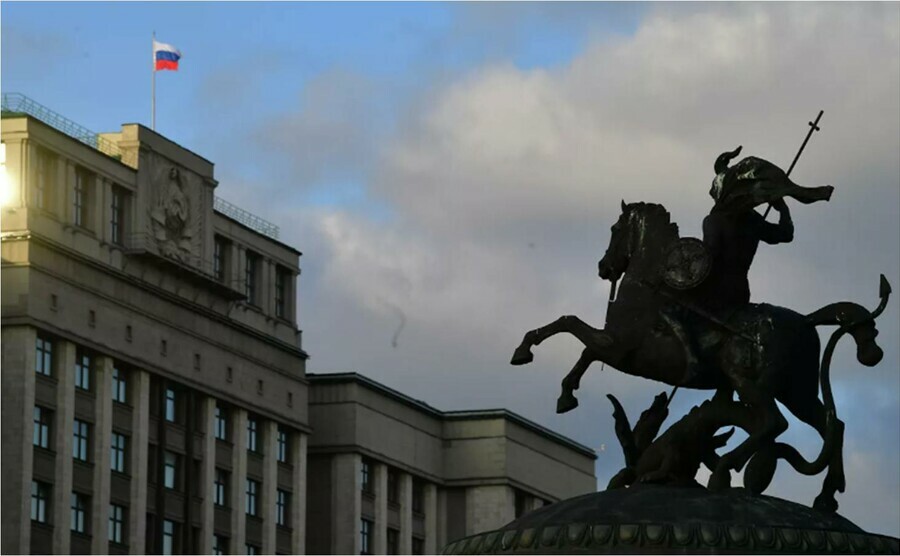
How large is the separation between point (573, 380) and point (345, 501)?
106573mm

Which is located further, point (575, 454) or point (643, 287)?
point (575, 454)

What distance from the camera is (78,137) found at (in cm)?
11069

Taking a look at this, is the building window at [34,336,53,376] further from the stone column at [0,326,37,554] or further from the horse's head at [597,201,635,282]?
the horse's head at [597,201,635,282]

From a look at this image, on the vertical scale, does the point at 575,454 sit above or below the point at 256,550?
above

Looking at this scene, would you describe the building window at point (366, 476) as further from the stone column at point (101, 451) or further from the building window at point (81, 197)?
the building window at point (81, 197)

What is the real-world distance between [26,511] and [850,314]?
82124mm

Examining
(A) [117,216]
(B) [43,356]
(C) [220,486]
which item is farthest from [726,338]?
(C) [220,486]

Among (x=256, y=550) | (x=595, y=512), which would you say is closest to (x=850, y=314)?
(x=595, y=512)

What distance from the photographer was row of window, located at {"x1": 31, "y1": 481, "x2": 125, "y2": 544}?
103500mm

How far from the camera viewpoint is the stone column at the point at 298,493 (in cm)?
12462

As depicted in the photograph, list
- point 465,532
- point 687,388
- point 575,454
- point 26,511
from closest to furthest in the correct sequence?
point 687,388 → point 26,511 → point 465,532 → point 575,454

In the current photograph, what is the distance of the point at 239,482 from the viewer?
393 feet

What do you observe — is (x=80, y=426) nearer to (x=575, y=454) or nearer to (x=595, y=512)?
(x=575, y=454)

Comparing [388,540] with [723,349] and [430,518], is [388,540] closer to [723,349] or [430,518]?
[430,518]
